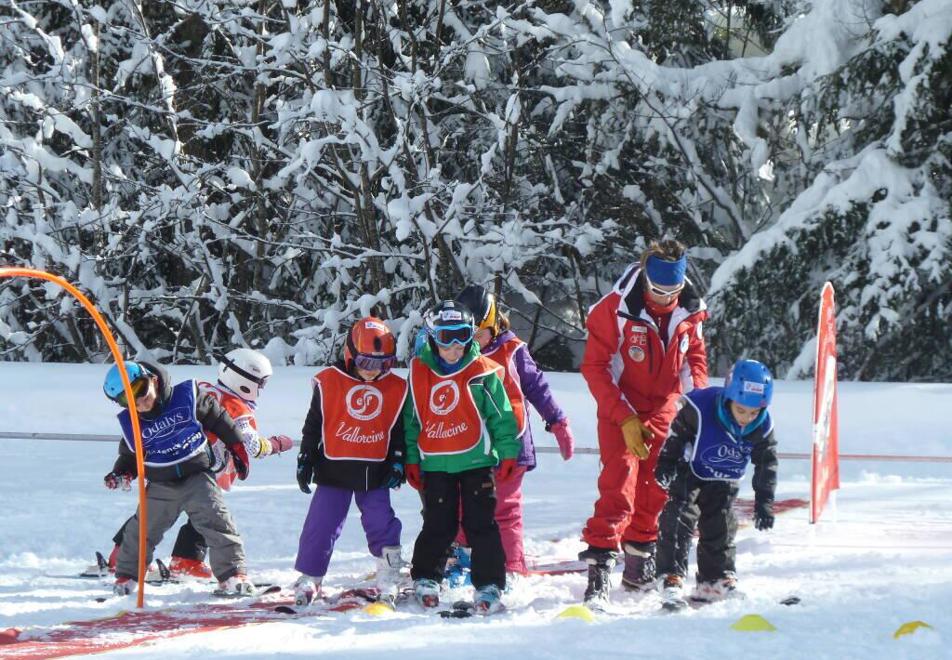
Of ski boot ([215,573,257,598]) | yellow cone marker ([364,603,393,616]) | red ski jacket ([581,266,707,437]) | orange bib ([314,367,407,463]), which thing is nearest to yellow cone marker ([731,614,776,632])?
red ski jacket ([581,266,707,437])

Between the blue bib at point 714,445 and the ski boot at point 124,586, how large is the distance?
2.47 meters

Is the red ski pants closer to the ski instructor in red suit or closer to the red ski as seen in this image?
the ski instructor in red suit

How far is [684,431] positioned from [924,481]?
381 cm

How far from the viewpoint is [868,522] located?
6.74 meters

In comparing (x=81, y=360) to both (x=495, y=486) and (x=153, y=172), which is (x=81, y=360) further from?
(x=495, y=486)

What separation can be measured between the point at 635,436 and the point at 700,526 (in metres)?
0.47

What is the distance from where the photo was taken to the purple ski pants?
5449 mm

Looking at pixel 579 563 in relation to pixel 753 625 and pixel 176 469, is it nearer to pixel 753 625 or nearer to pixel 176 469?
pixel 753 625

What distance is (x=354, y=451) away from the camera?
17.8 feet

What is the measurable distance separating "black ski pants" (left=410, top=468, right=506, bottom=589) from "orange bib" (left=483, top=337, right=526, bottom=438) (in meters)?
0.39

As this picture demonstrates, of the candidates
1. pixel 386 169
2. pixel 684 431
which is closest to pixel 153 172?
pixel 386 169

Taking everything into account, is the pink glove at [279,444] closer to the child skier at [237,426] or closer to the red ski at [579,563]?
the child skier at [237,426]

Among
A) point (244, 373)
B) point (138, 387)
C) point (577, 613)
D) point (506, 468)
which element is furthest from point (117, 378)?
point (577, 613)

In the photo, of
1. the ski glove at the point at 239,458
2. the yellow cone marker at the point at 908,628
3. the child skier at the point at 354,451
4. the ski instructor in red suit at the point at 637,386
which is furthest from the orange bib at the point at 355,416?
the yellow cone marker at the point at 908,628
